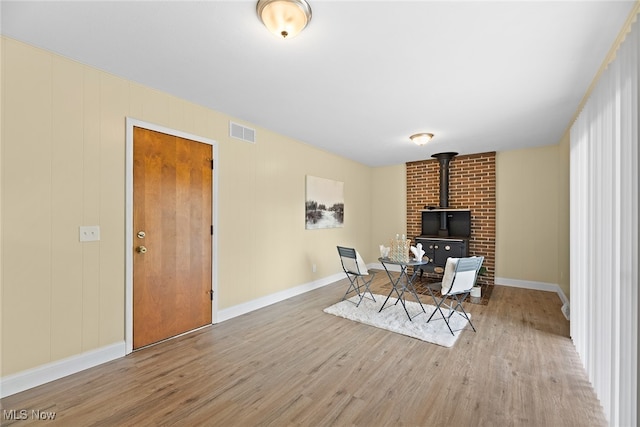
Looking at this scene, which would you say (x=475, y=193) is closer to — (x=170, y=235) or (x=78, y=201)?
(x=170, y=235)

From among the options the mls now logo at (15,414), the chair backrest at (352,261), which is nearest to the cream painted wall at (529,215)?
the chair backrest at (352,261)

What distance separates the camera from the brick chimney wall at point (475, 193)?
18.5 ft

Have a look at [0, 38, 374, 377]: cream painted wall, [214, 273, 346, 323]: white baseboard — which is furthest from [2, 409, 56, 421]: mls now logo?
[214, 273, 346, 323]: white baseboard

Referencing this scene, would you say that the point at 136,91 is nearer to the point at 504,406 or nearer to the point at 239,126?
the point at 239,126

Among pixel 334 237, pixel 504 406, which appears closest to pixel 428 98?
pixel 504 406

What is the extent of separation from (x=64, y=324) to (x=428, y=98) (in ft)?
13.2

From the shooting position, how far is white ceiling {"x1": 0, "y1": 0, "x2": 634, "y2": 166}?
179 centimetres

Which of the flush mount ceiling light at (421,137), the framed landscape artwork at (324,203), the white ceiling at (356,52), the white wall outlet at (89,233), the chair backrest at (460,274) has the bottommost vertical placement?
the chair backrest at (460,274)

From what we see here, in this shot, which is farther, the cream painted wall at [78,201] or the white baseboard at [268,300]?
the white baseboard at [268,300]

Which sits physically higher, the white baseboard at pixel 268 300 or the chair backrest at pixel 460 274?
the chair backrest at pixel 460 274

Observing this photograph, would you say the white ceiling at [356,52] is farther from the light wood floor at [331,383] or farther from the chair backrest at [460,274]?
the light wood floor at [331,383]

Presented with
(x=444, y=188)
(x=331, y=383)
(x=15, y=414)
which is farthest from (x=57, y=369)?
(x=444, y=188)

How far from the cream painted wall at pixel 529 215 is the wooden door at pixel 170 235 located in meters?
5.36

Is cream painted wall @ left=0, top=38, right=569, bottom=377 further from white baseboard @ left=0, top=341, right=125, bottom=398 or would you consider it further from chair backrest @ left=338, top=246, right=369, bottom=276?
chair backrest @ left=338, top=246, right=369, bottom=276
